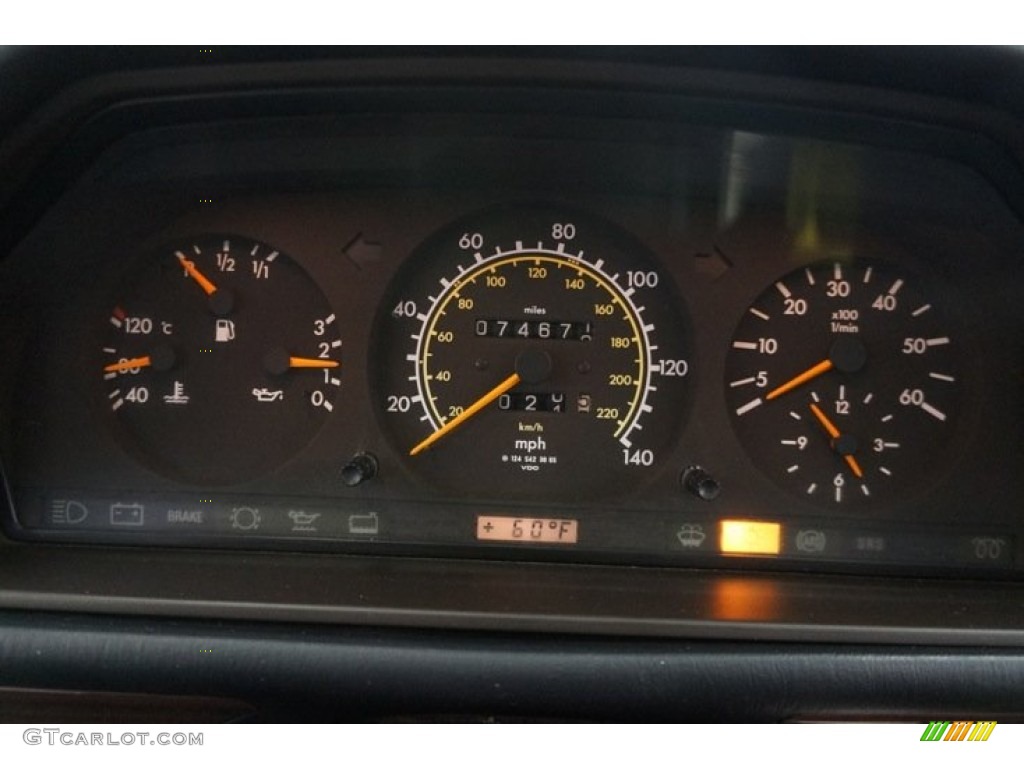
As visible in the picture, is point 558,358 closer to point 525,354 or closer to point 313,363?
point 525,354

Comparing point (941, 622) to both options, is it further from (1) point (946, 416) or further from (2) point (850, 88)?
(2) point (850, 88)

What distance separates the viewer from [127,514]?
288cm

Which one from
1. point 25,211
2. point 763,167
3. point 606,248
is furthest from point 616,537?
point 25,211

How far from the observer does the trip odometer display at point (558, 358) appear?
9.54 feet

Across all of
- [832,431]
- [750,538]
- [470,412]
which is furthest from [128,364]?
[832,431]

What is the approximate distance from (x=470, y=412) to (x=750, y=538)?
79cm

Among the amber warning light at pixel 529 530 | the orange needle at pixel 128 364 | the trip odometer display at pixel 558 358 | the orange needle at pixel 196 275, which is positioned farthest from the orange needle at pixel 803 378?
the orange needle at pixel 128 364

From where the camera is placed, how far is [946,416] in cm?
283

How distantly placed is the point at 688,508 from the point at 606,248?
2.36 feet

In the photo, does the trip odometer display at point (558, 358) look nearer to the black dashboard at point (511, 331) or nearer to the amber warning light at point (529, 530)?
the black dashboard at point (511, 331)

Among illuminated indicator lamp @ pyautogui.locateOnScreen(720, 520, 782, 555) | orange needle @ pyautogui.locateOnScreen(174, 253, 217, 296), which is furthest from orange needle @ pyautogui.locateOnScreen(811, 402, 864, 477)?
orange needle @ pyautogui.locateOnScreen(174, 253, 217, 296)

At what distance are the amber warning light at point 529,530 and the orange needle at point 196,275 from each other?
964 millimetres

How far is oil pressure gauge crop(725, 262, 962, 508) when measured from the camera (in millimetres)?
2826
